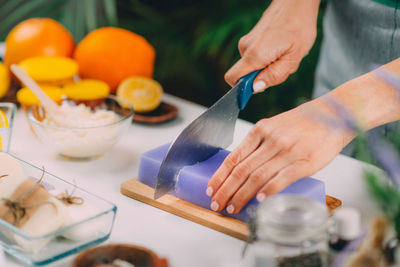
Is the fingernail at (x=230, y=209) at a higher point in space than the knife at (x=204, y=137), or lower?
lower

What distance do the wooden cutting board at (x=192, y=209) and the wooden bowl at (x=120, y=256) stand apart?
8.0 inches

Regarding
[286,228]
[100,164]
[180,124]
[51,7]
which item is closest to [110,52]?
[180,124]

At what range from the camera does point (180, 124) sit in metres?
1.49

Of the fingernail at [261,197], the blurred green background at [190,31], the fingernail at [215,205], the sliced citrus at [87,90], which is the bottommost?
the blurred green background at [190,31]

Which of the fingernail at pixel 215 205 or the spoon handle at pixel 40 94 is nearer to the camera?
the fingernail at pixel 215 205

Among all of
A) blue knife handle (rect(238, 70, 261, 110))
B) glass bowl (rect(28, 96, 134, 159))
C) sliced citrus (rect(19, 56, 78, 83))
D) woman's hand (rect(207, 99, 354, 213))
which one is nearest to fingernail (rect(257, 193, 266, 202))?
woman's hand (rect(207, 99, 354, 213))

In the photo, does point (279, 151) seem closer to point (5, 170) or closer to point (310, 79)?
point (5, 170)

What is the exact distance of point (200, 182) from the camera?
103 cm

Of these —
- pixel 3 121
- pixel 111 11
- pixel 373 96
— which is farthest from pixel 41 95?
pixel 111 11

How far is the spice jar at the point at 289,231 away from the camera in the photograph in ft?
2.16

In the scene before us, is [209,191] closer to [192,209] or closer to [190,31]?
[192,209]

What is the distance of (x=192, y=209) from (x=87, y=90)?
58 centimetres

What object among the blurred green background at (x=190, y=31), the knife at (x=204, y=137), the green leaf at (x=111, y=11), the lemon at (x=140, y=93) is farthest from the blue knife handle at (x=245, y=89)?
the green leaf at (x=111, y=11)

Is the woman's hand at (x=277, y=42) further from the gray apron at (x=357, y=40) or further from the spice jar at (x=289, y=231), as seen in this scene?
the spice jar at (x=289, y=231)
